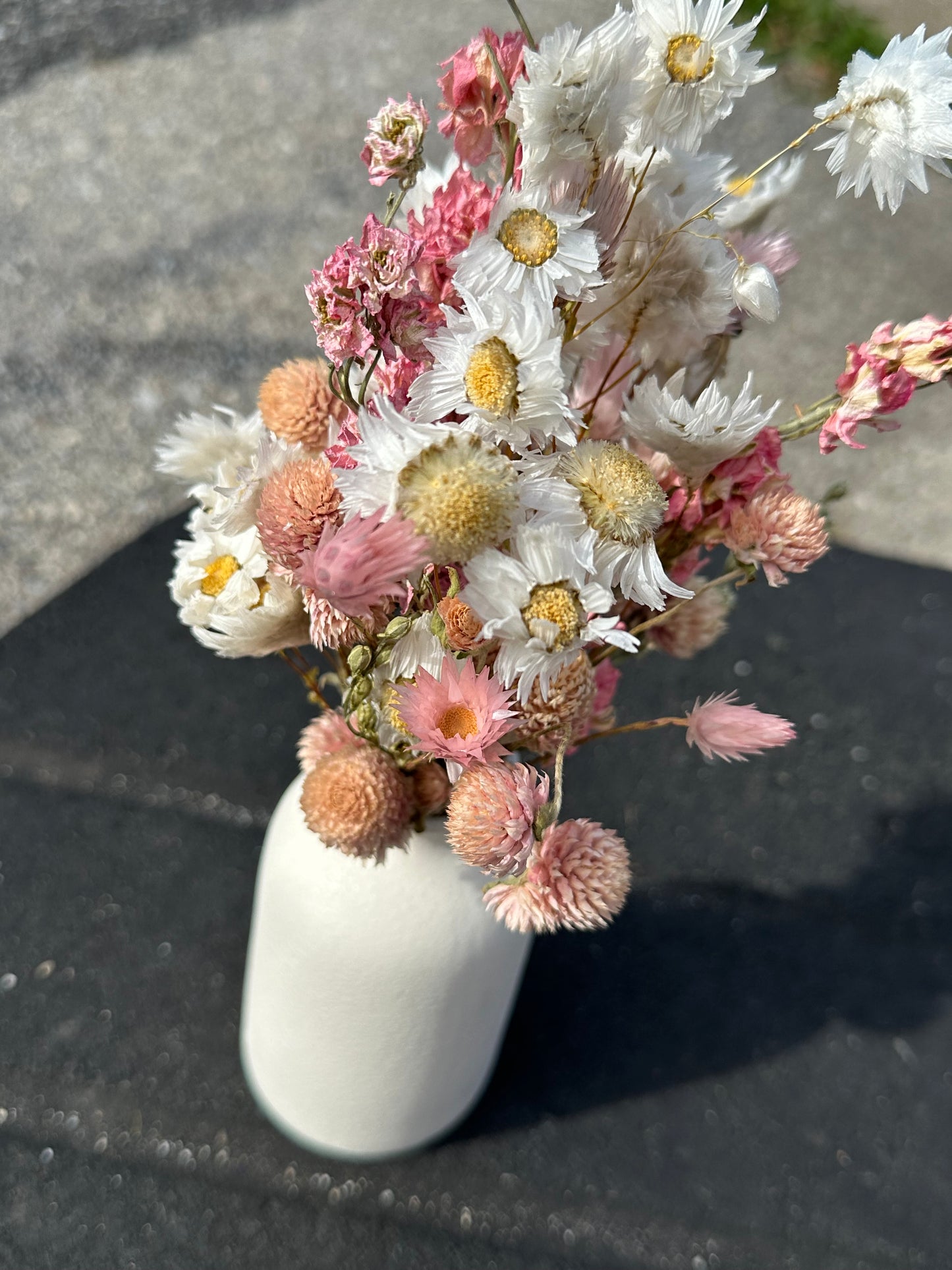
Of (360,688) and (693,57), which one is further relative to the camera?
(360,688)

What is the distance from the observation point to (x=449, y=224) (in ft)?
1.59

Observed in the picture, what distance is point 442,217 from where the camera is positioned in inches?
19.1

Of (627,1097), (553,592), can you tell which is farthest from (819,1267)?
(553,592)

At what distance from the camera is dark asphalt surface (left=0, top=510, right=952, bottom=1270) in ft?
2.87

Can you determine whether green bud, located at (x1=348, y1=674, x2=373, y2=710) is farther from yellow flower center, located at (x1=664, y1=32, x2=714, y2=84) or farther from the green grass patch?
the green grass patch

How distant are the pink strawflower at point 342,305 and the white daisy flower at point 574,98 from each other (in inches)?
3.4

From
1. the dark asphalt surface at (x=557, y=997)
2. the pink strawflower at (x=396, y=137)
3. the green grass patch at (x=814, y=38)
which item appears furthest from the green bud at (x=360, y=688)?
the green grass patch at (x=814, y=38)

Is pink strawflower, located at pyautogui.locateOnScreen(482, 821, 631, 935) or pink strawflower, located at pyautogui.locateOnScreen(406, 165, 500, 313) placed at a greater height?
pink strawflower, located at pyautogui.locateOnScreen(406, 165, 500, 313)

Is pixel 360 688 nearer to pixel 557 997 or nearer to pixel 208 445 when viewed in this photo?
pixel 208 445

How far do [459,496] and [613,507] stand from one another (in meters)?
0.08

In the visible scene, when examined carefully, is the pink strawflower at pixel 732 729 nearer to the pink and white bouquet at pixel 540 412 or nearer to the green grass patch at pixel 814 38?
the pink and white bouquet at pixel 540 412

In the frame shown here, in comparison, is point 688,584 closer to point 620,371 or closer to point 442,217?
point 620,371

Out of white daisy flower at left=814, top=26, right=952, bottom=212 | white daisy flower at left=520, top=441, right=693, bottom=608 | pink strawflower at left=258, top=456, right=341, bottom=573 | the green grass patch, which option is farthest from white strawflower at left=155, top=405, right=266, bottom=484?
the green grass patch

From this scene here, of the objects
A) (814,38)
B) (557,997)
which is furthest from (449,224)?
(814,38)
